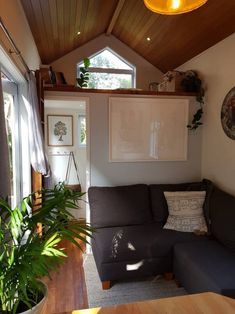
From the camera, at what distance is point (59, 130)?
14.0ft

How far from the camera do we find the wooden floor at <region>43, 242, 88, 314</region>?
215 centimetres

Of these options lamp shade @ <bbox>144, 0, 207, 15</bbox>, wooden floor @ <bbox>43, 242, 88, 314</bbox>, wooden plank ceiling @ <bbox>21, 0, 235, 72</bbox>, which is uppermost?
wooden plank ceiling @ <bbox>21, 0, 235, 72</bbox>

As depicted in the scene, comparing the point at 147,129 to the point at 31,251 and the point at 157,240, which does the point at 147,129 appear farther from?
the point at 31,251

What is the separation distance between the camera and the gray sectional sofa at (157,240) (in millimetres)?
2061

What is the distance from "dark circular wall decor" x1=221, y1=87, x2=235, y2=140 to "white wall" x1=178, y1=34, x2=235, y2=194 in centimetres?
7

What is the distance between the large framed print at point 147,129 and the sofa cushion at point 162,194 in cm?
40

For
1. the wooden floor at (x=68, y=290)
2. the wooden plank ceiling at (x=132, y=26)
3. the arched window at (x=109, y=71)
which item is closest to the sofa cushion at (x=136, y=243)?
the wooden floor at (x=68, y=290)

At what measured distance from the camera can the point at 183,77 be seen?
3.36 m

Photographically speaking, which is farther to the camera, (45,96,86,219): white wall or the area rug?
(45,96,86,219): white wall

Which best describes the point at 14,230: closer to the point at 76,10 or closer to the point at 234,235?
the point at 234,235

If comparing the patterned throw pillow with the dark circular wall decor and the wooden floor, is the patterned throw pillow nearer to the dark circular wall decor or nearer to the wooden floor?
the dark circular wall decor

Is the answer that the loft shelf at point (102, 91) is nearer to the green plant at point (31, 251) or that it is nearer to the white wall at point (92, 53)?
the white wall at point (92, 53)

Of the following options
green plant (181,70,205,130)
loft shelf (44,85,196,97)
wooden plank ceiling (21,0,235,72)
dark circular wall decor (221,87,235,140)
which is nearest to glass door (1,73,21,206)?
loft shelf (44,85,196,97)

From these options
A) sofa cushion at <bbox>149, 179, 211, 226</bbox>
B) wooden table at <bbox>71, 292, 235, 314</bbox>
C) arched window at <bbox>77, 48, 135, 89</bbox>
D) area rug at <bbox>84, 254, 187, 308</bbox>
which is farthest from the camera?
arched window at <bbox>77, 48, 135, 89</bbox>
